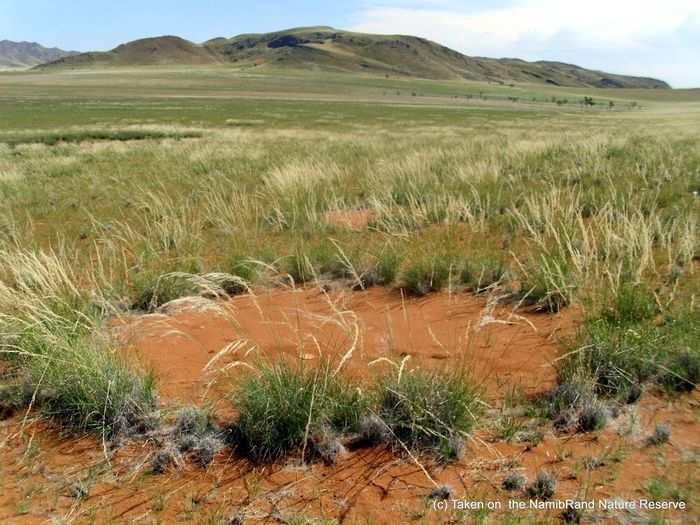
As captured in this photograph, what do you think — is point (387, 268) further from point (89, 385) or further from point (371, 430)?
point (89, 385)

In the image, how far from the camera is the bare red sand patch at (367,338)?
3.56 metres

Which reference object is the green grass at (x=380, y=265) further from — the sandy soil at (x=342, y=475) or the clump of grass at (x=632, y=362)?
the sandy soil at (x=342, y=475)

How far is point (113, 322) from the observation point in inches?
189

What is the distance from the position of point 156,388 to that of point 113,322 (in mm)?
1535

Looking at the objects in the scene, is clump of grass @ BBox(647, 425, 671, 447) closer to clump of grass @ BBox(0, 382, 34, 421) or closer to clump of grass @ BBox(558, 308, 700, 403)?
clump of grass @ BBox(558, 308, 700, 403)

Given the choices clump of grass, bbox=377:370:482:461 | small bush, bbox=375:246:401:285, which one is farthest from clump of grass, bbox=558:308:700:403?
small bush, bbox=375:246:401:285

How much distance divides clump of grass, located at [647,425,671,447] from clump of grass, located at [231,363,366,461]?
1579 mm

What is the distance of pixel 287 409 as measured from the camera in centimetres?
293

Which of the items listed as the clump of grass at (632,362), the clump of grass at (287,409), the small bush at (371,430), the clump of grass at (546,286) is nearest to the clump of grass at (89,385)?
the clump of grass at (287,409)

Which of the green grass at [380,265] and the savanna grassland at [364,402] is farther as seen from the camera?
the green grass at [380,265]

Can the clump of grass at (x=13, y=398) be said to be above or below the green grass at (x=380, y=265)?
below

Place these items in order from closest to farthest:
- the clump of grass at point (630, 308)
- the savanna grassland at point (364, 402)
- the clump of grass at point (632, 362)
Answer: the savanna grassland at point (364, 402), the clump of grass at point (632, 362), the clump of grass at point (630, 308)

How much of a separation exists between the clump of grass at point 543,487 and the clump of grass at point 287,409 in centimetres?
100

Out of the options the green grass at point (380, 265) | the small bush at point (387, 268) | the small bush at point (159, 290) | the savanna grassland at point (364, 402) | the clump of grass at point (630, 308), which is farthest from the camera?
the small bush at point (387, 268)
